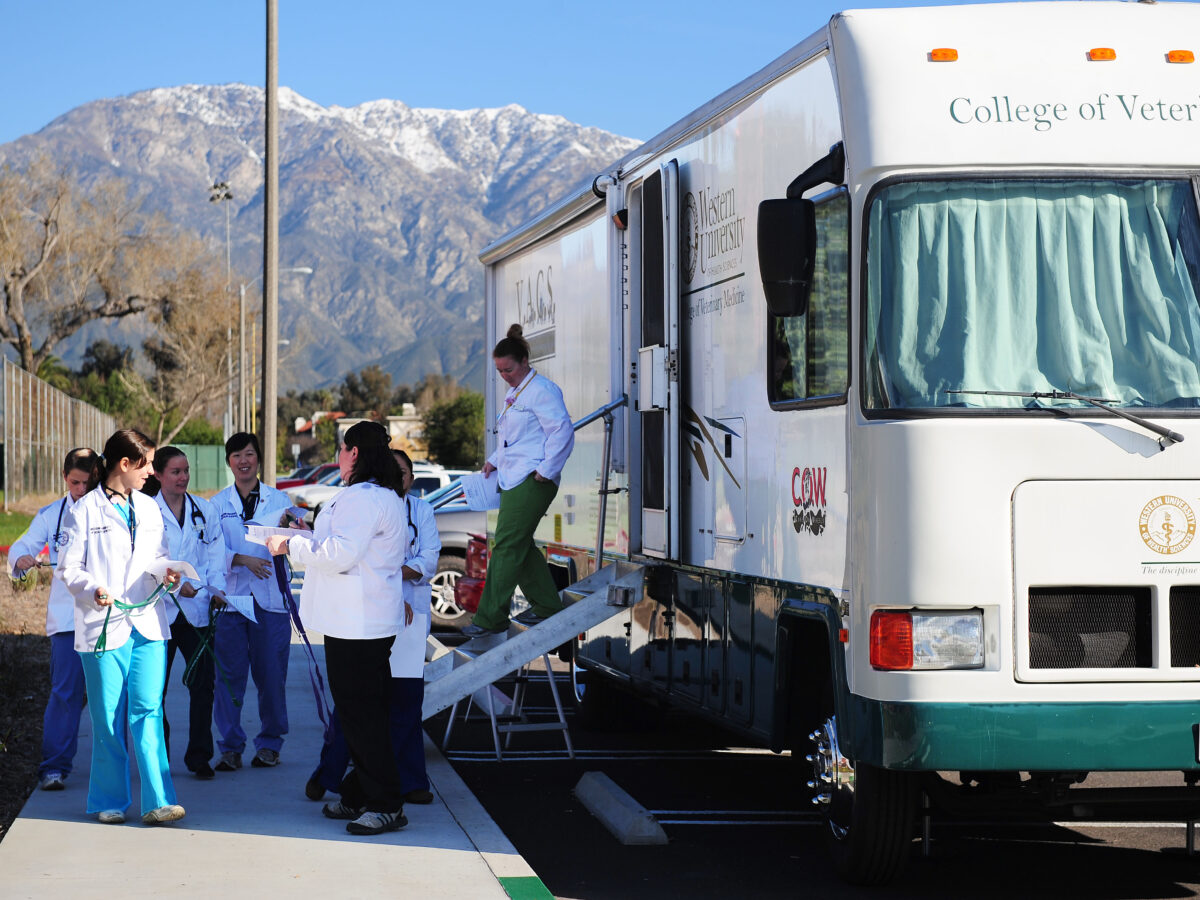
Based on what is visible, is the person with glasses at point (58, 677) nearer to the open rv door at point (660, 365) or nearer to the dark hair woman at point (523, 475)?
the dark hair woman at point (523, 475)

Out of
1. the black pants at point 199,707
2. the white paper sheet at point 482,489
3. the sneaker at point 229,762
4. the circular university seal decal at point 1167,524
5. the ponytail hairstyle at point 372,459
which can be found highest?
the ponytail hairstyle at point 372,459

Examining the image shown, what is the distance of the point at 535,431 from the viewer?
398 inches

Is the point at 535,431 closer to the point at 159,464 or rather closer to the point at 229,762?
the point at 159,464

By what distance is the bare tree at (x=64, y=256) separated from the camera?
56781 mm

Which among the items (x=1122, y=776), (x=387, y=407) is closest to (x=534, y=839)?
(x=1122, y=776)

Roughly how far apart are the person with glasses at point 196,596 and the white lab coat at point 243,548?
128 millimetres

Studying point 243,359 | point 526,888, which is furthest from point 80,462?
point 243,359

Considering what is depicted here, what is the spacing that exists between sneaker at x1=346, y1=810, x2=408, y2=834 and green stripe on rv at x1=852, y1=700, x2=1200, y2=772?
2.65 m

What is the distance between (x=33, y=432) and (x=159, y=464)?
29.8m

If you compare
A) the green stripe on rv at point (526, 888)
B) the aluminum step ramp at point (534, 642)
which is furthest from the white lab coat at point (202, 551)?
the green stripe on rv at point (526, 888)

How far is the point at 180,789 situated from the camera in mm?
8742

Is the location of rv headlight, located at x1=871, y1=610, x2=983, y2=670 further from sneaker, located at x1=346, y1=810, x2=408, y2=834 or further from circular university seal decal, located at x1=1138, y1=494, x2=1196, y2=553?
→ sneaker, located at x1=346, y1=810, x2=408, y2=834

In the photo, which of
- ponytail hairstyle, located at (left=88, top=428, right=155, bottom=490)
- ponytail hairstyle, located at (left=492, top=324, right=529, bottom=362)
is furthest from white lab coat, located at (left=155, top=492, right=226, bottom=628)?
ponytail hairstyle, located at (left=492, top=324, right=529, bottom=362)

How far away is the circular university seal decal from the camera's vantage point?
20.2ft
